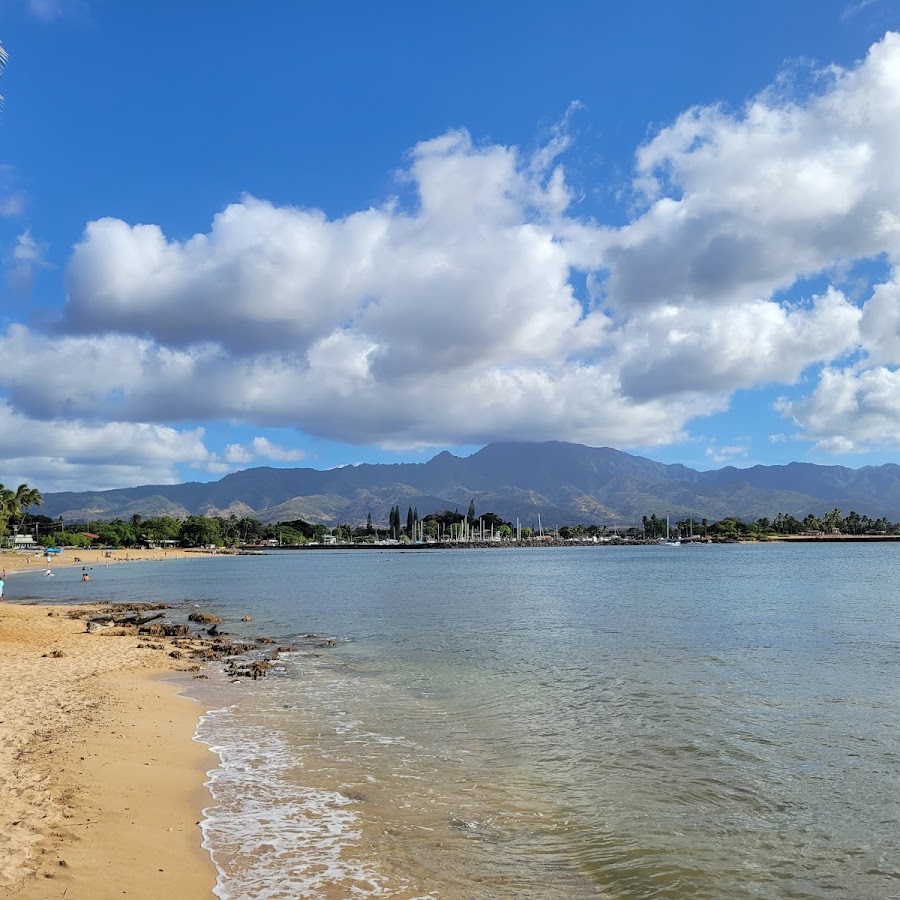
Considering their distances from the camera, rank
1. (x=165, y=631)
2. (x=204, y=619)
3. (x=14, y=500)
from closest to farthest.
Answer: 1. (x=165, y=631)
2. (x=204, y=619)
3. (x=14, y=500)

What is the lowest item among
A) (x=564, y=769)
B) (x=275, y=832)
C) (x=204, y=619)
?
(x=204, y=619)

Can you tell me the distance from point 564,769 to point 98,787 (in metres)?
8.42

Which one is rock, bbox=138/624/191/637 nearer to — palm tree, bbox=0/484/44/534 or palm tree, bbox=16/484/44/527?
palm tree, bbox=0/484/44/534

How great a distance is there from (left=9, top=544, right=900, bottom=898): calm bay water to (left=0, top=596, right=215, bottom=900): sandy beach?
2.13ft

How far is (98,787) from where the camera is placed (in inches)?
443

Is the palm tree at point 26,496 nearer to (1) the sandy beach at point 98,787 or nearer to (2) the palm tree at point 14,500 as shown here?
(2) the palm tree at point 14,500

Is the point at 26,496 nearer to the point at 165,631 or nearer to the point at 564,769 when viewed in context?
the point at 165,631

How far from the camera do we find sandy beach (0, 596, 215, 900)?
8133 millimetres

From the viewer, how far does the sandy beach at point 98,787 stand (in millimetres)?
8133

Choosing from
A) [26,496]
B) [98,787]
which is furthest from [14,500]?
[98,787]

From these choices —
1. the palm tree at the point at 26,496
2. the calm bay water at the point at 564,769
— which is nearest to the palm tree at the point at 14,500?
the palm tree at the point at 26,496

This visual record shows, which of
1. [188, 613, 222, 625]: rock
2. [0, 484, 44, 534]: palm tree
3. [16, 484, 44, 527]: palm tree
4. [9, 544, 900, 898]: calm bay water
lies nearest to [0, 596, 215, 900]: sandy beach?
[9, 544, 900, 898]: calm bay water

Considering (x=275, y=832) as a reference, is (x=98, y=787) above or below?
above

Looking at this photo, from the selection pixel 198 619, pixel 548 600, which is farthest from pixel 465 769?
pixel 548 600
